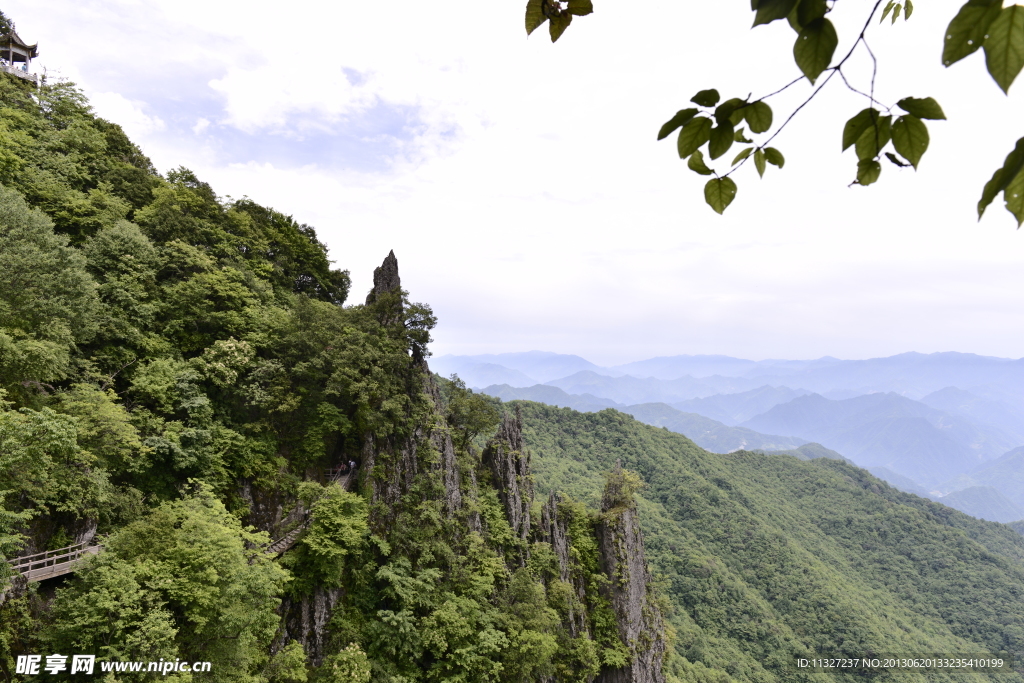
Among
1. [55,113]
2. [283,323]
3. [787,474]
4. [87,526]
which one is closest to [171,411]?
[87,526]

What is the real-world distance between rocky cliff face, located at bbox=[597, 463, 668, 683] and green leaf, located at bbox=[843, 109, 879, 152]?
2418 centimetres

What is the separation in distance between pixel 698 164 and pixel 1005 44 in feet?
2.65

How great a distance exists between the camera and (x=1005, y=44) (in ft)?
3.09

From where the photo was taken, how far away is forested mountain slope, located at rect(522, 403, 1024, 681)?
42.6 m

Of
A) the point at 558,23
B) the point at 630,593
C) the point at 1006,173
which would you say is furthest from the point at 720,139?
the point at 630,593

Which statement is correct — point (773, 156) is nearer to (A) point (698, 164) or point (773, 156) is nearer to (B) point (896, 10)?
(A) point (698, 164)

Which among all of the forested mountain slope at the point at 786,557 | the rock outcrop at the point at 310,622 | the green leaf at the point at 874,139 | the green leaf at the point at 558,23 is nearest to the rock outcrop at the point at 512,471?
the rock outcrop at the point at 310,622

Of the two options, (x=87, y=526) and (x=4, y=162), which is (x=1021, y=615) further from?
(x=4, y=162)

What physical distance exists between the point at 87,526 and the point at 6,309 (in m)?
5.90

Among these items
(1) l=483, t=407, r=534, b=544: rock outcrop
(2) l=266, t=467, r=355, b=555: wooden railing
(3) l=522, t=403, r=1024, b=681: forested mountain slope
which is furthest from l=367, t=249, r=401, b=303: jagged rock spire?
(3) l=522, t=403, r=1024, b=681: forested mountain slope

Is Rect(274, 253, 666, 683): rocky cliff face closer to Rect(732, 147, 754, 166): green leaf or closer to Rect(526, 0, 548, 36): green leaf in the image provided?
Rect(526, 0, 548, 36): green leaf

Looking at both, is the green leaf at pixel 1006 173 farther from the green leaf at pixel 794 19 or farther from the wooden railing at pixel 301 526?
the wooden railing at pixel 301 526

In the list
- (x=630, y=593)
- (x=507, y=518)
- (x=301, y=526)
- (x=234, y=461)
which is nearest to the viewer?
(x=234, y=461)

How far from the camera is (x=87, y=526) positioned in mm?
11281
